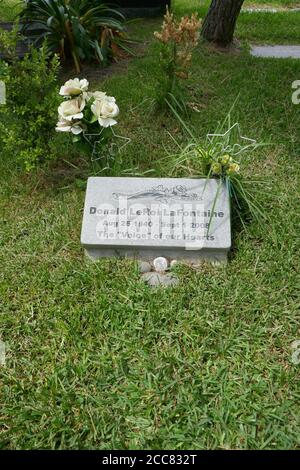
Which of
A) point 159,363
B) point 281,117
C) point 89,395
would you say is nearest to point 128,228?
point 159,363

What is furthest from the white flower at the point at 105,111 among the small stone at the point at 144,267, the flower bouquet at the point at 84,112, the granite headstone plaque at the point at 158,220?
the small stone at the point at 144,267

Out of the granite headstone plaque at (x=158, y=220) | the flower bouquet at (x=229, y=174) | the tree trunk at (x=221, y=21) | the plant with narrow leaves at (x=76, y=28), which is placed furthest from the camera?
the tree trunk at (x=221, y=21)

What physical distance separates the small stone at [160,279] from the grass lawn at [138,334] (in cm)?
6

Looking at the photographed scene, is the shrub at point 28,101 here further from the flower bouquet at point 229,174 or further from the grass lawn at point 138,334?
the flower bouquet at point 229,174

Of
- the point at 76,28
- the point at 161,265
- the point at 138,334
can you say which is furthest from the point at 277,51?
the point at 138,334

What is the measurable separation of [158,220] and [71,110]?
2.64 feet

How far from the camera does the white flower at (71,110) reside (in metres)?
2.35

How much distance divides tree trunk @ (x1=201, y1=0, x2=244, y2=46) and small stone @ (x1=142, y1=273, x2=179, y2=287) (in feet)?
11.3

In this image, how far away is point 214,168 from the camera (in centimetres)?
240

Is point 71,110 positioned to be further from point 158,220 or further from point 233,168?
point 233,168

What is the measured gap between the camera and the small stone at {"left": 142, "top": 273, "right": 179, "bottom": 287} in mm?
2289

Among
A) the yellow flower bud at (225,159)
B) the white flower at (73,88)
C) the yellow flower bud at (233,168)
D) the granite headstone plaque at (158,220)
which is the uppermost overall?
the white flower at (73,88)

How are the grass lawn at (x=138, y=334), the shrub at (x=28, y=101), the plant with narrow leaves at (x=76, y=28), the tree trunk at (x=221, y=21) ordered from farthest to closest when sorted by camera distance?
the tree trunk at (x=221, y=21), the plant with narrow leaves at (x=76, y=28), the shrub at (x=28, y=101), the grass lawn at (x=138, y=334)

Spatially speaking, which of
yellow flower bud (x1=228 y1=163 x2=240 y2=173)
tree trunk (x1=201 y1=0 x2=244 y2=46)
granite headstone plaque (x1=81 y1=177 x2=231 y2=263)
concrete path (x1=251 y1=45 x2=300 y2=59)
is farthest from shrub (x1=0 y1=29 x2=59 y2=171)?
concrete path (x1=251 y1=45 x2=300 y2=59)
